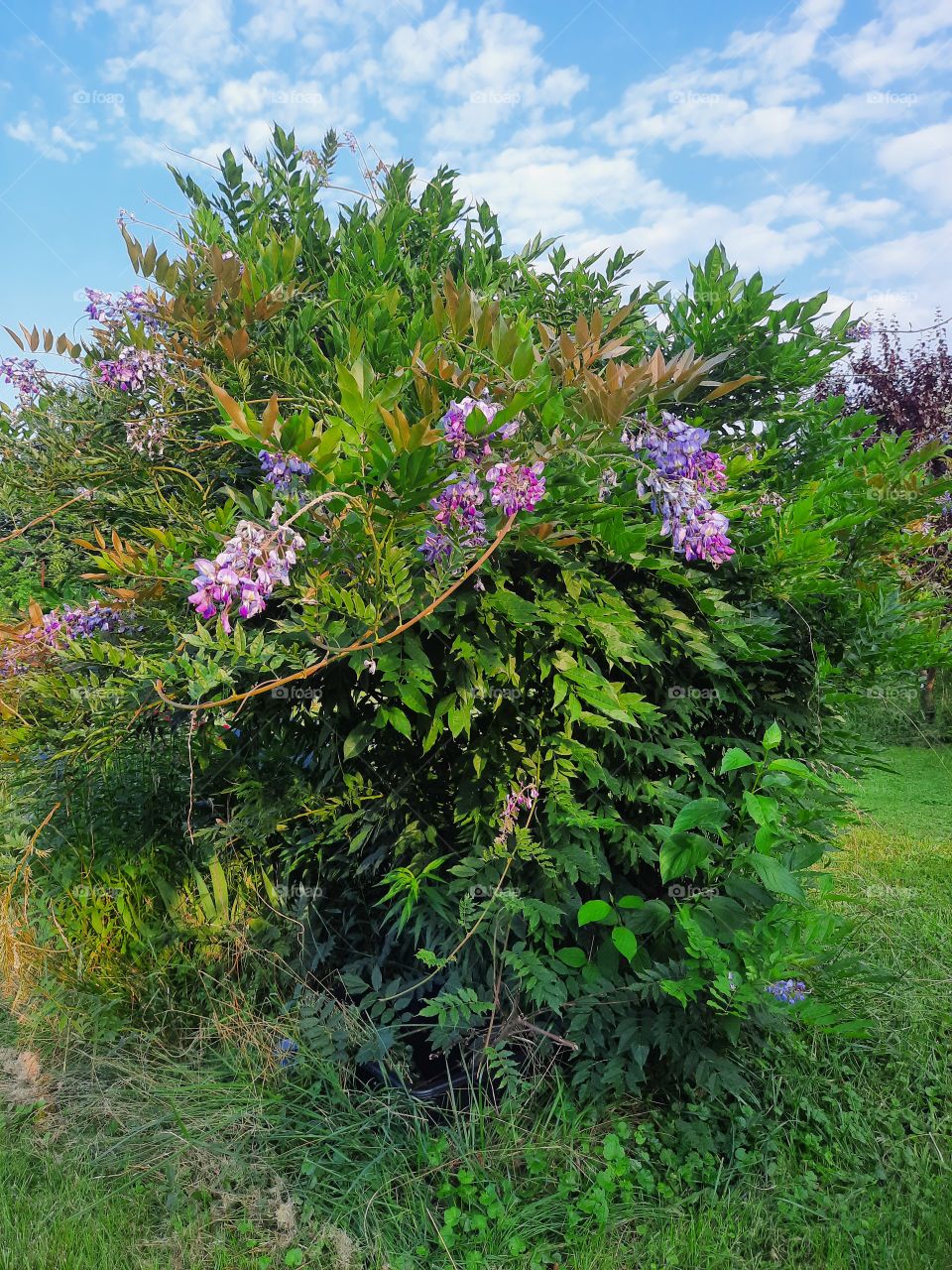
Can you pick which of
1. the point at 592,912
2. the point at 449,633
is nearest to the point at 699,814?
the point at 592,912

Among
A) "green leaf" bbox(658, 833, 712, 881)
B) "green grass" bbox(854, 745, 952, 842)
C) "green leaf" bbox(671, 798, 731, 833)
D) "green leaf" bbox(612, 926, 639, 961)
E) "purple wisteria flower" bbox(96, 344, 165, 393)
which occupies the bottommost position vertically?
"green grass" bbox(854, 745, 952, 842)

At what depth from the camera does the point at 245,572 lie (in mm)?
1688

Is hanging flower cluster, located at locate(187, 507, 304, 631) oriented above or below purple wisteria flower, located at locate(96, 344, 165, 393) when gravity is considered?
below

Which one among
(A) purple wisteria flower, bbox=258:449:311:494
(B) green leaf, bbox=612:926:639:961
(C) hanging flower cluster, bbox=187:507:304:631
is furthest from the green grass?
(C) hanging flower cluster, bbox=187:507:304:631

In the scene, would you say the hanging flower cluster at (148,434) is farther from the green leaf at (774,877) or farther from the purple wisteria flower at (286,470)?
the green leaf at (774,877)

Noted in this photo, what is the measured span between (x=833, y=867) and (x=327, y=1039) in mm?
3289

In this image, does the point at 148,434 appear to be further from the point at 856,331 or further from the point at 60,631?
the point at 856,331

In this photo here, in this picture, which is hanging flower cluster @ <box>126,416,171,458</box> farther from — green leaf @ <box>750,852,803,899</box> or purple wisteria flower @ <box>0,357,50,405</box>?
green leaf @ <box>750,852,803,899</box>

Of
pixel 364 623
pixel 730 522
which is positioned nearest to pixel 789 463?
pixel 730 522

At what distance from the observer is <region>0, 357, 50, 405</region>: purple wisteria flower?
10.7ft

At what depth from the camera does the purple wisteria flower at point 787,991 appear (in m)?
2.39

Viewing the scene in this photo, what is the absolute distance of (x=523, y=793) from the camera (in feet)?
7.64

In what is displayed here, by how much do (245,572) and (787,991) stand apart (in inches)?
79.3

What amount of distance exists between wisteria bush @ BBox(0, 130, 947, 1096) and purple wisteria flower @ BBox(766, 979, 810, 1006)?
0.05ft
